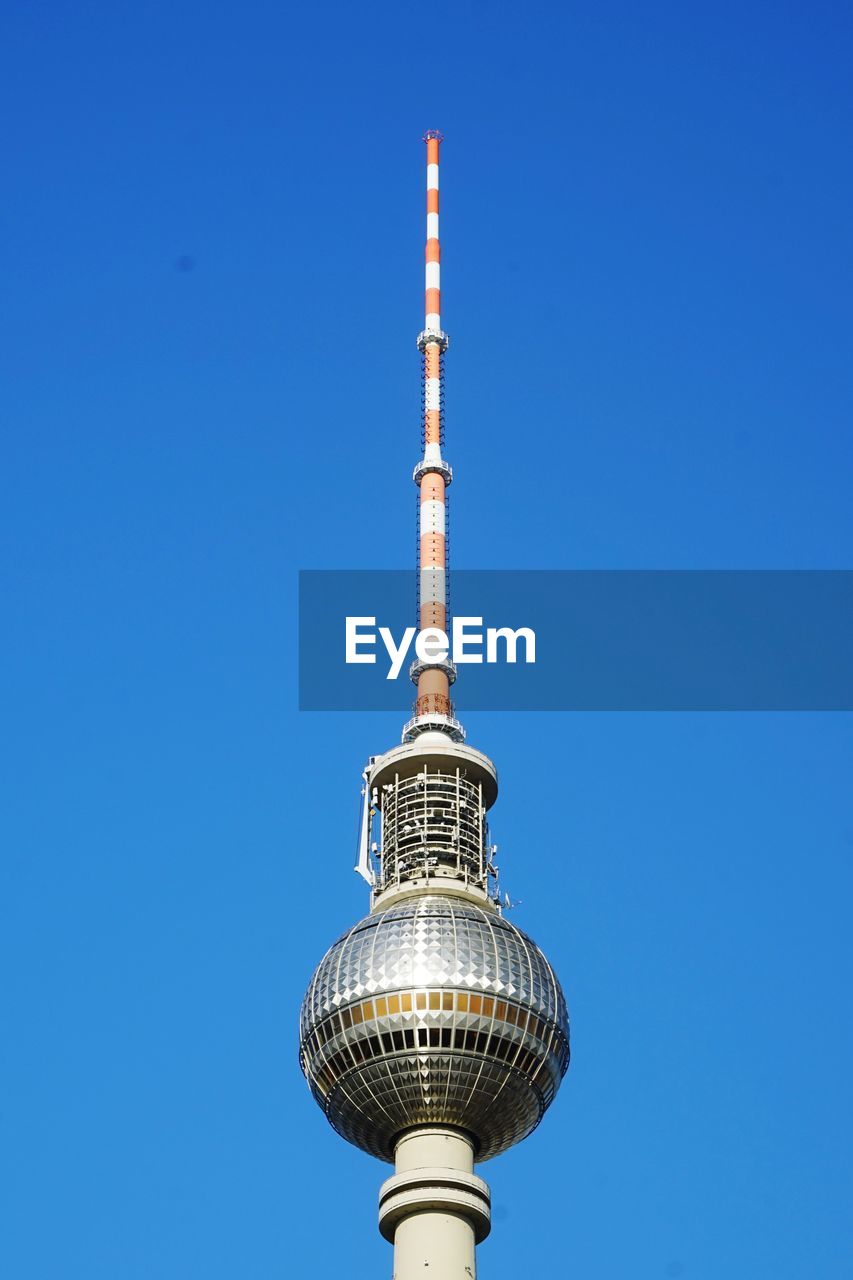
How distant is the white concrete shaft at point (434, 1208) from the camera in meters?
105

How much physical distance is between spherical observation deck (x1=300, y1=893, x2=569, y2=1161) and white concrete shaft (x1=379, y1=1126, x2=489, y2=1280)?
123cm

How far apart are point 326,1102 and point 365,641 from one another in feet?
78.1

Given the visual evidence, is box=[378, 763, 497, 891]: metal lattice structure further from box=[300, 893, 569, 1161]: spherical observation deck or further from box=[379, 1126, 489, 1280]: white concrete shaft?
box=[379, 1126, 489, 1280]: white concrete shaft

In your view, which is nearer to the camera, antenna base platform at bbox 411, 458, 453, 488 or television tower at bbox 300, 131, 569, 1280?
television tower at bbox 300, 131, 569, 1280

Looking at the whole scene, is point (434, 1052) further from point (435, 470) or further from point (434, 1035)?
point (435, 470)

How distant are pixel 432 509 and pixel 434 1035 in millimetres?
41180

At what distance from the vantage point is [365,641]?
114m

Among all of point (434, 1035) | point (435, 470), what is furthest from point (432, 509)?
point (434, 1035)

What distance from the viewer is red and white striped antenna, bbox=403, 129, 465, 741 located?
12888 cm

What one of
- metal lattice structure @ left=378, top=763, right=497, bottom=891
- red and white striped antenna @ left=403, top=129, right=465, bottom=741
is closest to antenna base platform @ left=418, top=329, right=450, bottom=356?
red and white striped antenna @ left=403, top=129, right=465, bottom=741

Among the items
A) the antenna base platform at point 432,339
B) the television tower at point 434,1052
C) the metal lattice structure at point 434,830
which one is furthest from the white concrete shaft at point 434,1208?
the antenna base platform at point 432,339

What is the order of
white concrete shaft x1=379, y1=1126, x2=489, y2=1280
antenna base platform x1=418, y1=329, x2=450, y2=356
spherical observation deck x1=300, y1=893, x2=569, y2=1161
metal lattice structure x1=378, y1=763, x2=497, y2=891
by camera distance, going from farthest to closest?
antenna base platform x1=418, y1=329, x2=450, y2=356 → metal lattice structure x1=378, y1=763, x2=497, y2=891 → spherical observation deck x1=300, y1=893, x2=569, y2=1161 → white concrete shaft x1=379, y1=1126, x2=489, y2=1280

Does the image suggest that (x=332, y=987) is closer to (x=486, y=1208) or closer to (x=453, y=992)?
(x=453, y=992)

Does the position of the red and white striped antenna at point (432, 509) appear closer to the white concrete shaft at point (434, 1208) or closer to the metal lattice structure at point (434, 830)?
the metal lattice structure at point (434, 830)
